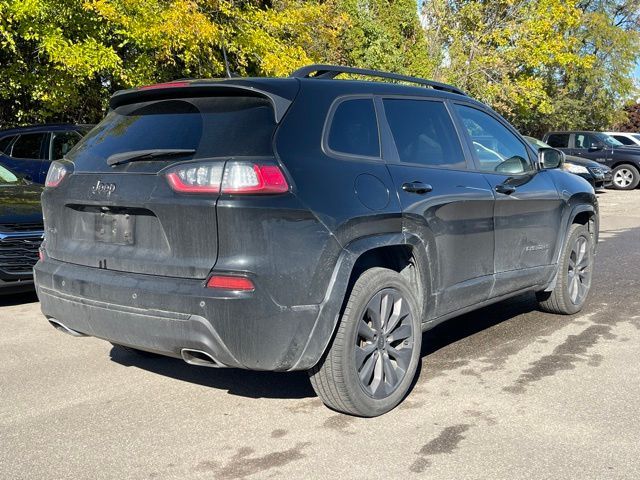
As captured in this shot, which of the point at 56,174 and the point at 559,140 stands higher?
the point at 559,140

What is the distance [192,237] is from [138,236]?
37 centimetres

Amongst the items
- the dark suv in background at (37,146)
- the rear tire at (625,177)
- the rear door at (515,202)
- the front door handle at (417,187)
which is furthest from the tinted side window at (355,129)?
the rear tire at (625,177)

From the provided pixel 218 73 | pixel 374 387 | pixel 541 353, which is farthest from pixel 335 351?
pixel 218 73

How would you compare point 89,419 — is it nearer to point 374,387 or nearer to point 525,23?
point 374,387

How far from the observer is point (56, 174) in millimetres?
4223

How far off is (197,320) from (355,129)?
1.41m

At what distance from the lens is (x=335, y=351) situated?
3.71 meters

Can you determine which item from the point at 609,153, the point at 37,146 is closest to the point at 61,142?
the point at 37,146

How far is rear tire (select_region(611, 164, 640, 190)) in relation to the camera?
2264 centimetres

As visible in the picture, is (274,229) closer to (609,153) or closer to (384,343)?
(384,343)

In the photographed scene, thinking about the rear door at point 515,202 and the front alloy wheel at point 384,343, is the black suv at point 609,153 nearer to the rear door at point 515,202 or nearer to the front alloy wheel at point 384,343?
the rear door at point 515,202

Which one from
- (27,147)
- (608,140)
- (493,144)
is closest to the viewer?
(493,144)

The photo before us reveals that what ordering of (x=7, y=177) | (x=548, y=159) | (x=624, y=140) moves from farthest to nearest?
(x=624, y=140) → (x=7, y=177) → (x=548, y=159)

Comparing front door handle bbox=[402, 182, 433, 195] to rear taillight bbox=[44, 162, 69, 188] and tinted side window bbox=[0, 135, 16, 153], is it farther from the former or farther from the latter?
tinted side window bbox=[0, 135, 16, 153]
